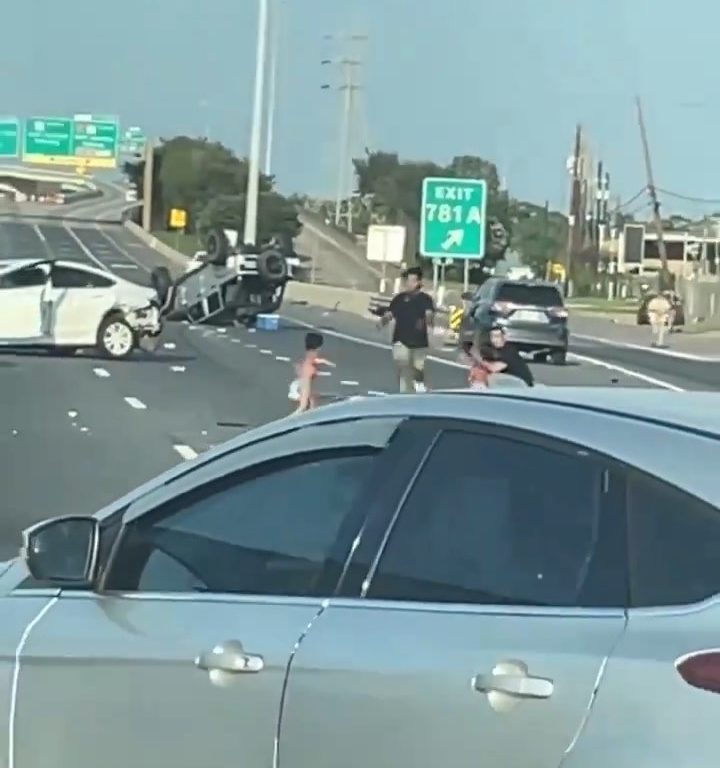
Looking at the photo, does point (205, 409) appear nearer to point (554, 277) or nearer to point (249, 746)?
point (249, 746)

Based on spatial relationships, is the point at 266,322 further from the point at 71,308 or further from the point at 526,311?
the point at 71,308

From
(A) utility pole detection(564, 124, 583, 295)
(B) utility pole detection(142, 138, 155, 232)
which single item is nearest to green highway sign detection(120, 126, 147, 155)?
(B) utility pole detection(142, 138, 155, 232)

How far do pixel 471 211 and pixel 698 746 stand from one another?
37225mm

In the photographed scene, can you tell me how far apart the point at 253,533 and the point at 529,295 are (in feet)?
117

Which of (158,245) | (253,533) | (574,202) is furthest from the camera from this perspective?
(158,245)

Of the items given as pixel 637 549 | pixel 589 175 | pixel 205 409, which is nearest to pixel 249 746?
pixel 637 549

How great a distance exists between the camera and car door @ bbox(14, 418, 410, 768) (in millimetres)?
4531

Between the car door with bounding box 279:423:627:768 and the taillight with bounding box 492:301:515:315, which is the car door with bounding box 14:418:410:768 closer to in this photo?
the car door with bounding box 279:423:627:768

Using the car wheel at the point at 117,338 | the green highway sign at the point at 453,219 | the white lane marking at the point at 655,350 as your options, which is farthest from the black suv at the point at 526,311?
the white lane marking at the point at 655,350

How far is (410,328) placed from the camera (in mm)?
24578

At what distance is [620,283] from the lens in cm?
12200

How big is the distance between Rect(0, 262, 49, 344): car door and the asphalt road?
1.62 feet

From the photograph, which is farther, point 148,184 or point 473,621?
point 148,184

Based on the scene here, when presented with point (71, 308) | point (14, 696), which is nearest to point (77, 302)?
point (71, 308)
